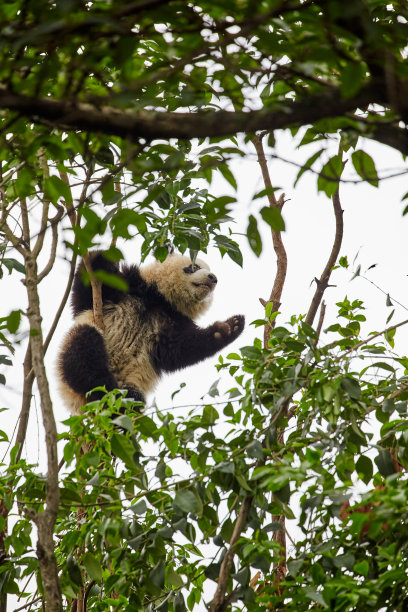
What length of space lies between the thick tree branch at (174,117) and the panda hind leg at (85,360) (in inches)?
147

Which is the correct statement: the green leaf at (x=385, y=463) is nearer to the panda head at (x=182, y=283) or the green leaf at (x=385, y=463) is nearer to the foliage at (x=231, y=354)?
the foliage at (x=231, y=354)

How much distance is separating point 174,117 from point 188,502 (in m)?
1.29

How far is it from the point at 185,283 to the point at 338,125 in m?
4.63

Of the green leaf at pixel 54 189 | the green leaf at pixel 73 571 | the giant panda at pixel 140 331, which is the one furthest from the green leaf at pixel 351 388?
the giant panda at pixel 140 331

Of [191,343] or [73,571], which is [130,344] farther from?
[73,571]

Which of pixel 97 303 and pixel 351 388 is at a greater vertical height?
pixel 97 303

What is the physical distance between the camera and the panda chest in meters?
5.86

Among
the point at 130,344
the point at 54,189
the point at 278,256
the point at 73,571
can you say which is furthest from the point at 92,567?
the point at 130,344

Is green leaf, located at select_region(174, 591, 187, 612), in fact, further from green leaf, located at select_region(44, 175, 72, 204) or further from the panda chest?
the panda chest

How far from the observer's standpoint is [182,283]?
6434mm

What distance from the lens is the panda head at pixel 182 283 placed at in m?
6.39

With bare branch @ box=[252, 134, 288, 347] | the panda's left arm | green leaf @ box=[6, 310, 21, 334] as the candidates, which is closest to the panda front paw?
the panda's left arm

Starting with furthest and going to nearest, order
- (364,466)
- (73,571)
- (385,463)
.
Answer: (73,571) → (364,466) → (385,463)

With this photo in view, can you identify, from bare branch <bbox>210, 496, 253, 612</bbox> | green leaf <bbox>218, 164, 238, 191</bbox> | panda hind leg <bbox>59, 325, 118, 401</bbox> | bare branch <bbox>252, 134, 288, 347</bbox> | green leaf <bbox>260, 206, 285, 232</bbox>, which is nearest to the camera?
green leaf <bbox>260, 206, 285, 232</bbox>
